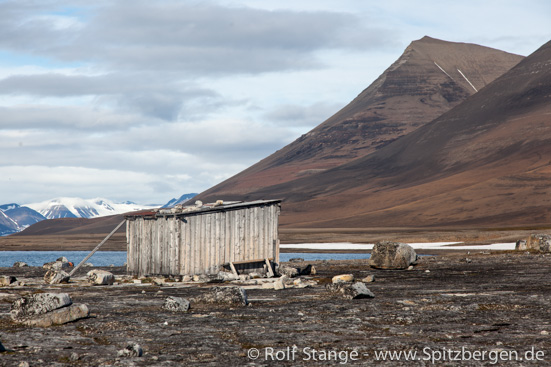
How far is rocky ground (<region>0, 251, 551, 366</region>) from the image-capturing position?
11.6 m

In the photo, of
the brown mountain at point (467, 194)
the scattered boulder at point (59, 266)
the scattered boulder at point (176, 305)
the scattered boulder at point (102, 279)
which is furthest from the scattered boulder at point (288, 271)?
the brown mountain at point (467, 194)

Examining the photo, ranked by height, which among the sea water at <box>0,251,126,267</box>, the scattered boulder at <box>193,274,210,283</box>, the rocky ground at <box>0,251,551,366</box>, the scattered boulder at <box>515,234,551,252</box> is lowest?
the sea water at <box>0,251,126,267</box>

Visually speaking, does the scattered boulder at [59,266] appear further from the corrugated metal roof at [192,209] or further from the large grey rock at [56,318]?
the large grey rock at [56,318]

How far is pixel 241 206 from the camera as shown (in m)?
30.5

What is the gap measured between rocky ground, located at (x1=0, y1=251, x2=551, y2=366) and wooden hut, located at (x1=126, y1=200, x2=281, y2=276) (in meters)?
Answer: 5.22

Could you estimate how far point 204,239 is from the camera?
2961 centimetres

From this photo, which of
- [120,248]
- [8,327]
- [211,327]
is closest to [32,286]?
[8,327]

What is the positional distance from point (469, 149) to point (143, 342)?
639ft

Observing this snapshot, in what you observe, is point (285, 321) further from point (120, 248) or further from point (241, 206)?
point (120, 248)

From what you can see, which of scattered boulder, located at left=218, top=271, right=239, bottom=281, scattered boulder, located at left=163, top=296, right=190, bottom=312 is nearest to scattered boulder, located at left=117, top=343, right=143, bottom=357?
scattered boulder, located at left=163, top=296, right=190, bottom=312

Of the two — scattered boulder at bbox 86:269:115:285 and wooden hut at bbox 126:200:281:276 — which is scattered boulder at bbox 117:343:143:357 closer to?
scattered boulder at bbox 86:269:115:285

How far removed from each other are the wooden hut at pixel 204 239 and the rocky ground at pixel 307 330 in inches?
206

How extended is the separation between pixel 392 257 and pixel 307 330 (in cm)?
2117

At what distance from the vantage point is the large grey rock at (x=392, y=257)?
1378 inches
